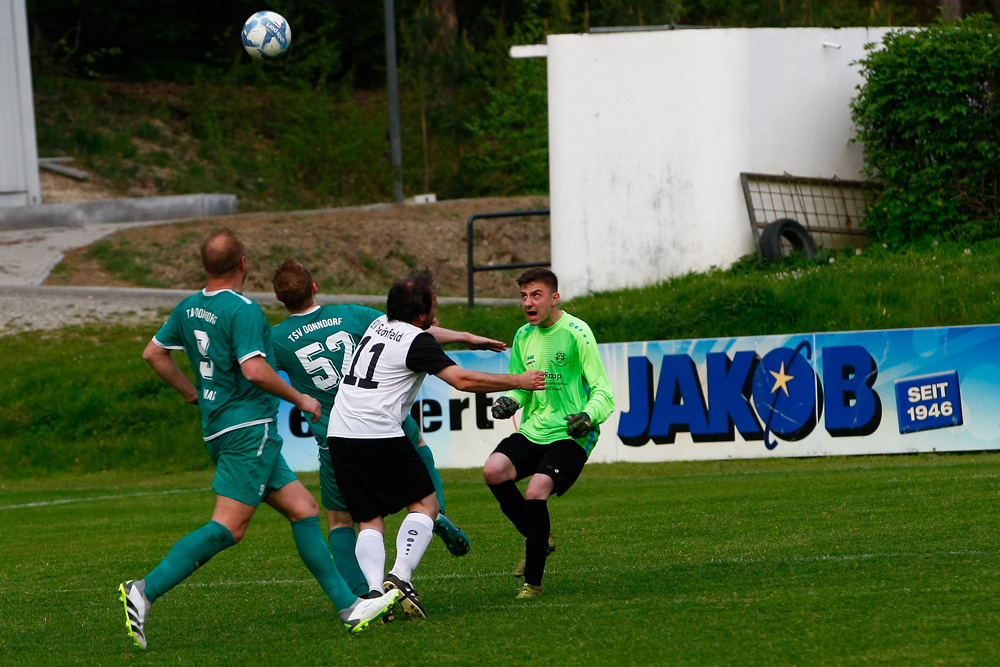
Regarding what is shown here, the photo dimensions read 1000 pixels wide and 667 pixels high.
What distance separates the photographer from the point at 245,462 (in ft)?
20.8

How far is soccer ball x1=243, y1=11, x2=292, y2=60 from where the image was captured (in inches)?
527

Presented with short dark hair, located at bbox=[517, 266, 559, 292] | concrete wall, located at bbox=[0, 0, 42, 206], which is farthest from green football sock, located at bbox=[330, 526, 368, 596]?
concrete wall, located at bbox=[0, 0, 42, 206]

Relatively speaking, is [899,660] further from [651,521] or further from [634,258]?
[634,258]

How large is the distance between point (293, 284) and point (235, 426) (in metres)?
1.02

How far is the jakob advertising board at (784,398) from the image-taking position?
45.9 ft

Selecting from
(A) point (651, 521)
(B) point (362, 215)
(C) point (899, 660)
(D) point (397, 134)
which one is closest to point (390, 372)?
(C) point (899, 660)

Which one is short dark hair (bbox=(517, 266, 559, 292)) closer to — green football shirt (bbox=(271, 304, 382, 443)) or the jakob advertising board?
green football shirt (bbox=(271, 304, 382, 443))

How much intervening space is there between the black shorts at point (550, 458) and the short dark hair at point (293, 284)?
1.45 m

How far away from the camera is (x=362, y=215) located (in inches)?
1120

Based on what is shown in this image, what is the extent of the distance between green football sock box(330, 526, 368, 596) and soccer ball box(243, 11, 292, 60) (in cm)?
741

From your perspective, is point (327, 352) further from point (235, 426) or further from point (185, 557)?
point (185, 557)

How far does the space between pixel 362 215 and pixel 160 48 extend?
20.7 metres

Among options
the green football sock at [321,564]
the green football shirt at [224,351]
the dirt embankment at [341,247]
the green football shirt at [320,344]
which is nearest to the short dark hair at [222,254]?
the green football shirt at [224,351]

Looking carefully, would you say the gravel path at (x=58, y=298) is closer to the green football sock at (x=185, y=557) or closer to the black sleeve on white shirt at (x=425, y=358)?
the black sleeve on white shirt at (x=425, y=358)
